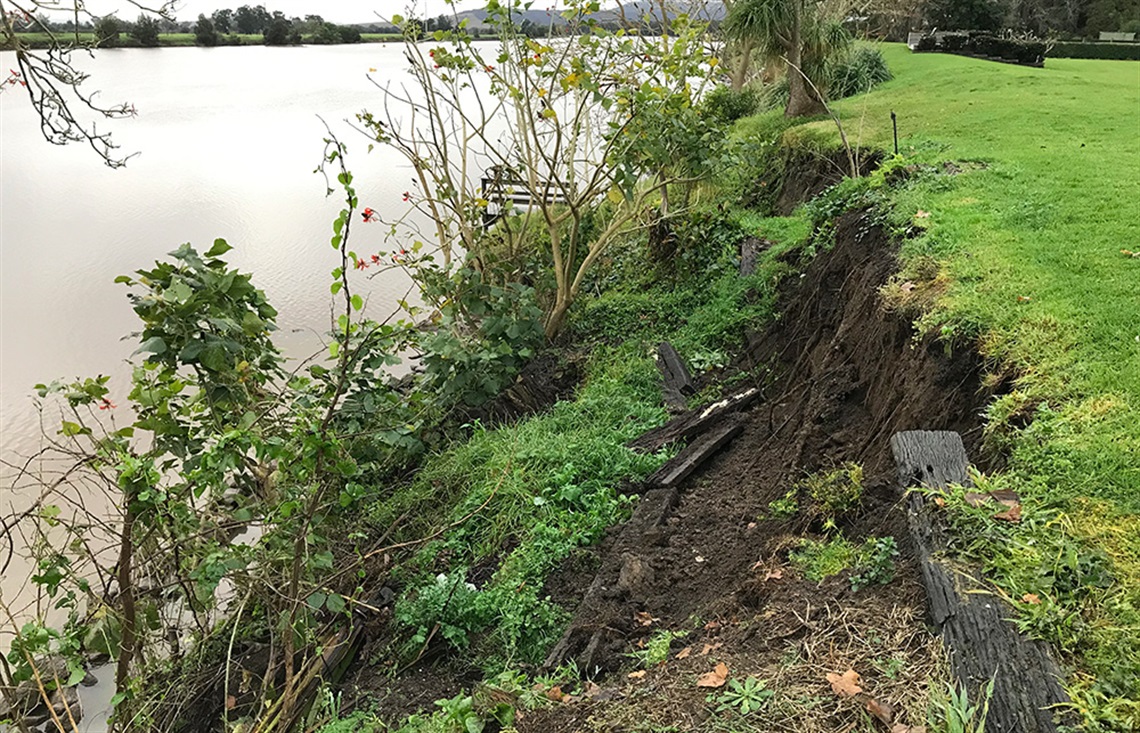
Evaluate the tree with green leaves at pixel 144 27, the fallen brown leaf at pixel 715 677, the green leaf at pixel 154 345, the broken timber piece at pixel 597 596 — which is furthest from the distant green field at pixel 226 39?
the fallen brown leaf at pixel 715 677

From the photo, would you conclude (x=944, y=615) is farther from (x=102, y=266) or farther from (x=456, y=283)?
(x=102, y=266)

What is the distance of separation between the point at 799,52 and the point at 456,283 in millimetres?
7420

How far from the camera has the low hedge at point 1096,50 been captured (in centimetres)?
1805

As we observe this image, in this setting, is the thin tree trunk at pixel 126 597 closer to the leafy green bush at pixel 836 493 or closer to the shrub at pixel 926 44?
the leafy green bush at pixel 836 493

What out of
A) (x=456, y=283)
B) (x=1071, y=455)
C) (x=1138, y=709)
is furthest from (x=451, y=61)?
(x=1138, y=709)

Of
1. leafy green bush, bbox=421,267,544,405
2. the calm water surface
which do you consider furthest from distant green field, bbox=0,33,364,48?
leafy green bush, bbox=421,267,544,405

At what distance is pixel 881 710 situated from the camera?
193 cm

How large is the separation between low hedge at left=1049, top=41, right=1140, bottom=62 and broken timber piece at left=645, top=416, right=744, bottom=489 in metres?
19.5

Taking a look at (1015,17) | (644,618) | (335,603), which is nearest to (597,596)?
(644,618)

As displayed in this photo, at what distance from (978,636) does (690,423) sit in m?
2.74

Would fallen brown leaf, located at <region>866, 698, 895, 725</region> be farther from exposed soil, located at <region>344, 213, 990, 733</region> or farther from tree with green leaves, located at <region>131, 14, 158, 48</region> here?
tree with green leaves, located at <region>131, 14, 158, 48</region>

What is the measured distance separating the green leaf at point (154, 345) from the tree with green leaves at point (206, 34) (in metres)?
13.8

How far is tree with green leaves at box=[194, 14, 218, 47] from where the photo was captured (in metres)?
14.7

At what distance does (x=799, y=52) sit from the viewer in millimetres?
10445
